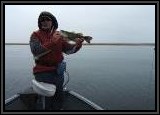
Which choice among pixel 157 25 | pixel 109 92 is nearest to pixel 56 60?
pixel 157 25

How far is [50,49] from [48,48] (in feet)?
0.12

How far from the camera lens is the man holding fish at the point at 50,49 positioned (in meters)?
5.21

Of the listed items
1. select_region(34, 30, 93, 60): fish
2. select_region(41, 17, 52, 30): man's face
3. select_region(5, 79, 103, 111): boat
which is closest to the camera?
select_region(41, 17, 52, 30): man's face

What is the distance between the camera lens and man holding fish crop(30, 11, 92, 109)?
17.1 ft

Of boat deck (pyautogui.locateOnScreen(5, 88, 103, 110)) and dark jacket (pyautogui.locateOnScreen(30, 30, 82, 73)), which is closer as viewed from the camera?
dark jacket (pyautogui.locateOnScreen(30, 30, 82, 73))

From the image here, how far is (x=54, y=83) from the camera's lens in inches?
215

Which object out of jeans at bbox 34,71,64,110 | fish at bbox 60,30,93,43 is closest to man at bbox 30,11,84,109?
jeans at bbox 34,71,64,110

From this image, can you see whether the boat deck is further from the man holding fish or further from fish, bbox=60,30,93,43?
fish, bbox=60,30,93,43

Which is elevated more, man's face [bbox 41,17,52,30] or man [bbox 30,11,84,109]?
man's face [bbox 41,17,52,30]

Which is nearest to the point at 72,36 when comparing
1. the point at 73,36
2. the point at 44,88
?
the point at 73,36

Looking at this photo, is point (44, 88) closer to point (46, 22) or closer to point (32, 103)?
point (46, 22)

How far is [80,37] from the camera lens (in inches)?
223

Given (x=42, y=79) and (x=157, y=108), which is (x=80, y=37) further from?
(x=157, y=108)

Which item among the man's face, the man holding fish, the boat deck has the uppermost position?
the man's face
